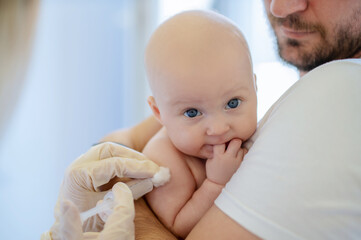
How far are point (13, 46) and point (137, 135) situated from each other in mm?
1898

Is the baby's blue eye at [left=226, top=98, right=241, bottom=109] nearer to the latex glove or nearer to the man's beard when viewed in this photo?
the latex glove

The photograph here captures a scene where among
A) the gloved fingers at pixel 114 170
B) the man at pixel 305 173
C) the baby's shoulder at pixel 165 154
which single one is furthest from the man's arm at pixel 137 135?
the man at pixel 305 173

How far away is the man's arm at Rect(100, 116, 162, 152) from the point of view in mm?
1208

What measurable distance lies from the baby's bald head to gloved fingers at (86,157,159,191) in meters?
0.20

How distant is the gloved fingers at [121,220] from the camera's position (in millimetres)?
664

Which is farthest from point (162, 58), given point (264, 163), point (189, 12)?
point (264, 163)

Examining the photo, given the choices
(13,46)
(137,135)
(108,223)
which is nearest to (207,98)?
(108,223)

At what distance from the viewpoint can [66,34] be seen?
2748 mm

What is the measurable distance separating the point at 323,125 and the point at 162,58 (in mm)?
405

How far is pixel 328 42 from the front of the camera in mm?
1106

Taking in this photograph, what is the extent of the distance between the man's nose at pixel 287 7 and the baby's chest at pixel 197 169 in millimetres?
589

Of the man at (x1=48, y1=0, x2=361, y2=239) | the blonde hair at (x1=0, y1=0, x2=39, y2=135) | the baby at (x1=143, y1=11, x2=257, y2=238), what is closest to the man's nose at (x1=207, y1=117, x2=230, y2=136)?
the baby at (x1=143, y1=11, x2=257, y2=238)

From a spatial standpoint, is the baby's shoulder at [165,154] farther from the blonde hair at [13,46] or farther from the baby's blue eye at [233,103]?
the blonde hair at [13,46]

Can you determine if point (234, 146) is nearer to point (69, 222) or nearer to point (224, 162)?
point (224, 162)
